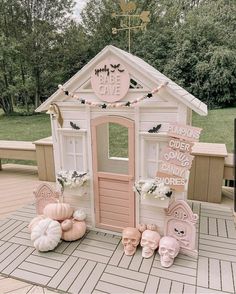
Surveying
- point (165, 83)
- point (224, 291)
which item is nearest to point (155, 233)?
point (224, 291)

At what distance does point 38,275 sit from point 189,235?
168cm

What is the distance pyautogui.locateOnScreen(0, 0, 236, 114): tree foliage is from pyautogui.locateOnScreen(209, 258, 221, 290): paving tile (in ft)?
32.4

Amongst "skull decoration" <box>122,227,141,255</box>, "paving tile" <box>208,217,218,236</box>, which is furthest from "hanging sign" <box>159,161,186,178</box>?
"paving tile" <box>208,217,218,236</box>

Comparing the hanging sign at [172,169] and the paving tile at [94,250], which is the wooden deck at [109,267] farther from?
the hanging sign at [172,169]

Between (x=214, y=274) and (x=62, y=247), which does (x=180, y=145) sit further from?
(x=62, y=247)

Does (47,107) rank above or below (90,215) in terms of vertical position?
above

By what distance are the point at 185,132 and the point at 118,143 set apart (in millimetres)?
4855

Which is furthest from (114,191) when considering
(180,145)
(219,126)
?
(219,126)

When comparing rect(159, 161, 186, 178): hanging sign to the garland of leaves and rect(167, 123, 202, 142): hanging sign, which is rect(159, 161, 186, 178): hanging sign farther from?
the garland of leaves

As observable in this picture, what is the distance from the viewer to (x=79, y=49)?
1280 centimetres

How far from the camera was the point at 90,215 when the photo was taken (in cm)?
336

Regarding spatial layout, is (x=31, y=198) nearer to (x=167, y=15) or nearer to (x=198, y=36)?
(x=198, y=36)

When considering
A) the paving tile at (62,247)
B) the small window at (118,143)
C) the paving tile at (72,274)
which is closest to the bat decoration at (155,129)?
the paving tile at (72,274)

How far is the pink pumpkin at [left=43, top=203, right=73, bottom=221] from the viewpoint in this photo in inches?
124
